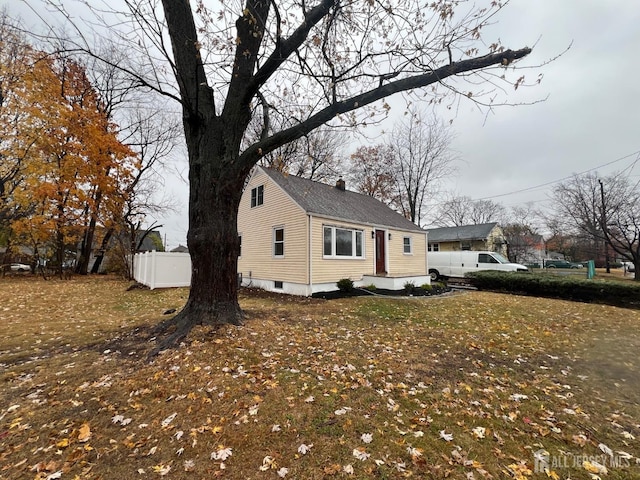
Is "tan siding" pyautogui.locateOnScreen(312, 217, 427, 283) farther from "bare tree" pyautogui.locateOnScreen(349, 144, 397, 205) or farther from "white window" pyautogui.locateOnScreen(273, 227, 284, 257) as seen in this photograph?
"bare tree" pyautogui.locateOnScreen(349, 144, 397, 205)

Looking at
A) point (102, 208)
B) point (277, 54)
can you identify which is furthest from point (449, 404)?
point (102, 208)

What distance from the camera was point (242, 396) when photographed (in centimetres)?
324

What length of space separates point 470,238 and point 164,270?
28.3 m

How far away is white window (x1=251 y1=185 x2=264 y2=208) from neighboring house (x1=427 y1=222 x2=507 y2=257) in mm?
22566

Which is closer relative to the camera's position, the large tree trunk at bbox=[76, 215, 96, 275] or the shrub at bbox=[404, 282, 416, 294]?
the shrub at bbox=[404, 282, 416, 294]

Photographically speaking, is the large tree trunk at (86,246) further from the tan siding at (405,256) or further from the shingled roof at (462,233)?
the shingled roof at (462,233)

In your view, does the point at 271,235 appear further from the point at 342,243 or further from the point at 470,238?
the point at 470,238

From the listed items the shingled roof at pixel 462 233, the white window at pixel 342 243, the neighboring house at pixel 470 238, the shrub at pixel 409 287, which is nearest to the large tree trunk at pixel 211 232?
the white window at pixel 342 243

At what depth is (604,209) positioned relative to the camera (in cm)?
2261

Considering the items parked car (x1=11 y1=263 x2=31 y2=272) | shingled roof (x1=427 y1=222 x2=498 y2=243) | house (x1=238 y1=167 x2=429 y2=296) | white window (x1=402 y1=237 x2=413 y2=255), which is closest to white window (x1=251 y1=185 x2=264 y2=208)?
house (x1=238 y1=167 x2=429 y2=296)

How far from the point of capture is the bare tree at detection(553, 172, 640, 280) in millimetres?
20531

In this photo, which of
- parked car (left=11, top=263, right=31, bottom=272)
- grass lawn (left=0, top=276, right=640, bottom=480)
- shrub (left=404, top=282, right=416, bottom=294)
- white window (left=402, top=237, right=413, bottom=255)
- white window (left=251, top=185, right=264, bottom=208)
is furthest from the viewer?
parked car (left=11, top=263, right=31, bottom=272)

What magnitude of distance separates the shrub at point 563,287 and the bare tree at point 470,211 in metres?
30.4

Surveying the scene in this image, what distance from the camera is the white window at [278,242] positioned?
12.6 m
